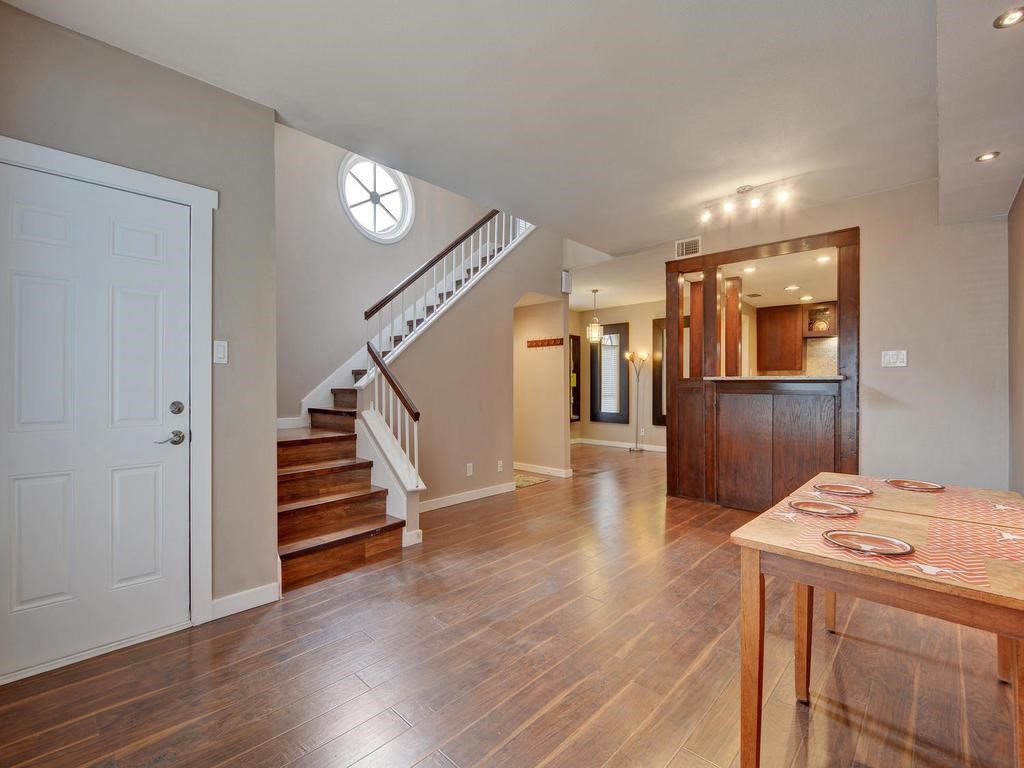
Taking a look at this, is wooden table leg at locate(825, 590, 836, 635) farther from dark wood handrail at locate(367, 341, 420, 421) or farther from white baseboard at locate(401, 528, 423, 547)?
dark wood handrail at locate(367, 341, 420, 421)

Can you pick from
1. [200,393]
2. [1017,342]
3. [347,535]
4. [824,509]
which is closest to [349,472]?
[347,535]

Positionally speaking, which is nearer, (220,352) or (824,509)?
(824,509)

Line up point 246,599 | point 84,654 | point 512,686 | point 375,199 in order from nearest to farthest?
1. point 512,686
2. point 84,654
3. point 246,599
4. point 375,199

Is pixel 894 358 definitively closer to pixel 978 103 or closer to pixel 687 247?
pixel 687 247

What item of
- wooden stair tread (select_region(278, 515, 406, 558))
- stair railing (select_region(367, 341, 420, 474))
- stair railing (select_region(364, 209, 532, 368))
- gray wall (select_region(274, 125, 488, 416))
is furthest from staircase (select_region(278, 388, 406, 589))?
stair railing (select_region(364, 209, 532, 368))

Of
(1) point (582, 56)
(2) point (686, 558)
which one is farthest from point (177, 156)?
(2) point (686, 558)

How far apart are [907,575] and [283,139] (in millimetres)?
5947

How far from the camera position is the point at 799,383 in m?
4.11

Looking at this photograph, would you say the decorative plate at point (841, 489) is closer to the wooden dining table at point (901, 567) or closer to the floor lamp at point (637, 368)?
the wooden dining table at point (901, 567)

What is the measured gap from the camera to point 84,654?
2.10m

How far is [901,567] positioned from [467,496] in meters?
4.17

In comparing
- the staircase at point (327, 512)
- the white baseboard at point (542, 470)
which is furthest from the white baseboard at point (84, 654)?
the white baseboard at point (542, 470)

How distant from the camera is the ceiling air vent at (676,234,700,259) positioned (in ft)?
15.5

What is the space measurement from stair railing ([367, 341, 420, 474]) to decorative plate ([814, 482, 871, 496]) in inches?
109
